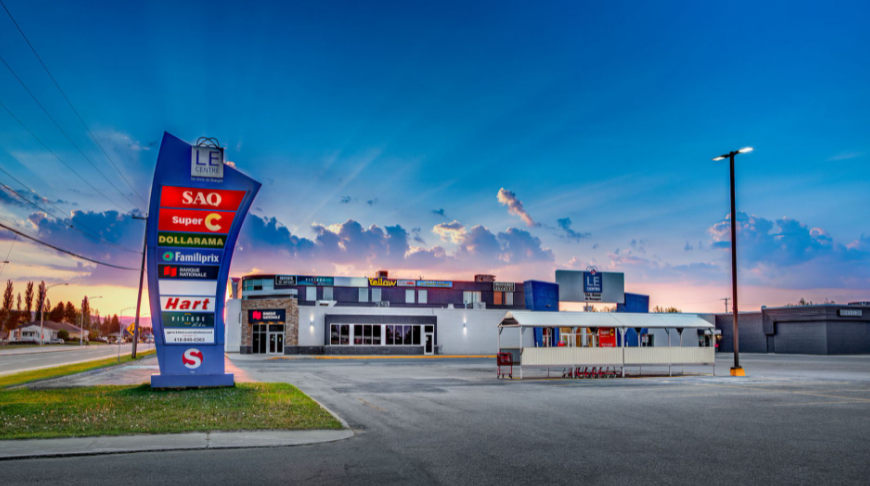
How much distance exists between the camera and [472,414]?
13.6 meters

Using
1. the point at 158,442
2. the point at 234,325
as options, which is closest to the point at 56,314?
the point at 234,325

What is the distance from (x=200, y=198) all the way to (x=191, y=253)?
1.75m

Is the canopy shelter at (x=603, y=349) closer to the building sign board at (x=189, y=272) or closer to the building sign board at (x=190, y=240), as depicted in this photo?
the building sign board at (x=189, y=272)

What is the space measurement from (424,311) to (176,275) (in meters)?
41.3

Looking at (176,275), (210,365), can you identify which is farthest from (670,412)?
(176,275)

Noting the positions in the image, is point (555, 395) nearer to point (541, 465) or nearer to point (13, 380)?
point (541, 465)

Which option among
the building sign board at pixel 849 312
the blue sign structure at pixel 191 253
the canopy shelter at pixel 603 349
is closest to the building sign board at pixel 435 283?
the building sign board at pixel 849 312

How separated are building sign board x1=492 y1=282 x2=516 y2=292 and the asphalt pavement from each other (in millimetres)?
59324

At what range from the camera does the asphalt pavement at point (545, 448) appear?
7555mm

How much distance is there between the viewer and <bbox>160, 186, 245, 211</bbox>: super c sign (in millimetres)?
18672

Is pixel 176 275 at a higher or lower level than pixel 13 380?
higher

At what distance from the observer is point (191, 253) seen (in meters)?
18.8

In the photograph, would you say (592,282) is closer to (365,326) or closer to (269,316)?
(365,326)

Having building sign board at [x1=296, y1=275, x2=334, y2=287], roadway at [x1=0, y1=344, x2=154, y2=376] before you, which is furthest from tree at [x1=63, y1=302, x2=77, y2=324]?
building sign board at [x1=296, y1=275, x2=334, y2=287]
